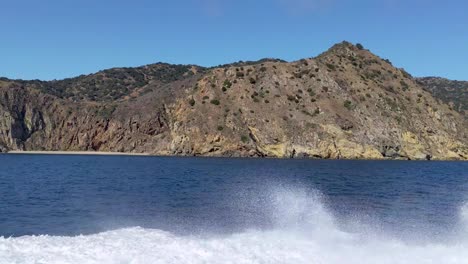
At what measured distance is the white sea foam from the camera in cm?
1636

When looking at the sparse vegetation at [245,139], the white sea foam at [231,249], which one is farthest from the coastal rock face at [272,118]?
the white sea foam at [231,249]

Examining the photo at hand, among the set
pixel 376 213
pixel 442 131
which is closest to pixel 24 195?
pixel 376 213

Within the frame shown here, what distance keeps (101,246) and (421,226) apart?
17.7 m

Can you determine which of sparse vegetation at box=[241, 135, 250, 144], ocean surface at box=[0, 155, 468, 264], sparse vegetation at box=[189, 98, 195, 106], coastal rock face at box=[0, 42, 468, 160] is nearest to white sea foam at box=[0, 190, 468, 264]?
ocean surface at box=[0, 155, 468, 264]

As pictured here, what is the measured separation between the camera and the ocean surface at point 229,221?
1716 cm

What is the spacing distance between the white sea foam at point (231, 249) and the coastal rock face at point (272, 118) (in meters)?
94.4

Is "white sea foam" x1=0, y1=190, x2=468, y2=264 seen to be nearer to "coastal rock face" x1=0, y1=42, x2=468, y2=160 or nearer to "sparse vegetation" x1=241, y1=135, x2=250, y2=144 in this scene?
"coastal rock face" x1=0, y1=42, x2=468, y2=160

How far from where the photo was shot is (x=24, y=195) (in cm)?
3756

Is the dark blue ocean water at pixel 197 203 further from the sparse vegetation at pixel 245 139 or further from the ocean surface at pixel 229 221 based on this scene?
the sparse vegetation at pixel 245 139

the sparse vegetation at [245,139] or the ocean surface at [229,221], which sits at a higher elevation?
the sparse vegetation at [245,139]

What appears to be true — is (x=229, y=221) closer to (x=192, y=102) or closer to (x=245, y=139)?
(x=245, y=139)

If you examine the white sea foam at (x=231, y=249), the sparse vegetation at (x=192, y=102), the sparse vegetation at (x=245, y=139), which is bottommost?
the white sea foam at (x=231, y=249)

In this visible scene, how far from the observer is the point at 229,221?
89.2 ft

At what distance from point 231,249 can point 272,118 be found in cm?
10310
